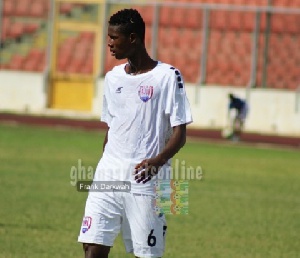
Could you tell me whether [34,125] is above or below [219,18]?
below

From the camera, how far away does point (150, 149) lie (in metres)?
7.56

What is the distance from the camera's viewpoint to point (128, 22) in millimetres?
7516

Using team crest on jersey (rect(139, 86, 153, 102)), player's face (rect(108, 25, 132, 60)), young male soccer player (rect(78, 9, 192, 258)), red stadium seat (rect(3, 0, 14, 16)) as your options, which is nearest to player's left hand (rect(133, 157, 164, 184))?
young male soccer player (rect(78, 9, 192, 258))

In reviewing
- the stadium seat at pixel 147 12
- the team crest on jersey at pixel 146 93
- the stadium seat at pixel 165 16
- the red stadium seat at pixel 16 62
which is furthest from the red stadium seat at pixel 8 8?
the team crest on jersey at pixel 146 93

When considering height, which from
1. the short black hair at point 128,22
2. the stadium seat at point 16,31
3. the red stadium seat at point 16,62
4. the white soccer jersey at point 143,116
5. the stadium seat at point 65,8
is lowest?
the red stadium seat at point 16,62

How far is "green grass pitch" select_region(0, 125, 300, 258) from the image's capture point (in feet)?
38.3

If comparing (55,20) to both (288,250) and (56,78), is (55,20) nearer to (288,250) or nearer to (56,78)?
(56,78)

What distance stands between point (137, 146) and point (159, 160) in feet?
0.65

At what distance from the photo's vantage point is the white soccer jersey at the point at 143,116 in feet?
24.6

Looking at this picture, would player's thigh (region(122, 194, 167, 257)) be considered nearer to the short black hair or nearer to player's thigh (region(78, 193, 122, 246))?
player's thigh (region(78, 193, 122, 246))

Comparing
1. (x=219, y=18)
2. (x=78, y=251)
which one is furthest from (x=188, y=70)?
(x=78, y=251)

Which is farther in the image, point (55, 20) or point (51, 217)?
point (55, 20)

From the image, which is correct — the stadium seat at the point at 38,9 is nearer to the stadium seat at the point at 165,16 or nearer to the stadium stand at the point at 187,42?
the stadium stand at the point at 187,42

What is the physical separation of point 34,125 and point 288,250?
19627mm
